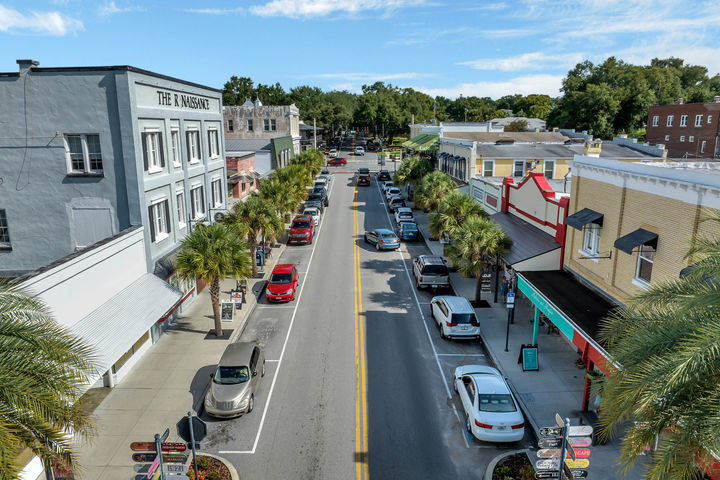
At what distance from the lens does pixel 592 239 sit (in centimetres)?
1952

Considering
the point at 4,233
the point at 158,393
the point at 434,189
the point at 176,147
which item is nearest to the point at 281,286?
the point at 176,147

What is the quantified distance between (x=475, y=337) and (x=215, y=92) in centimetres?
2165

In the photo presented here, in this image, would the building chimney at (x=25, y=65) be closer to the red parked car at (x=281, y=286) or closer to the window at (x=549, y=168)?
the red parked car at (x=281, y=286)

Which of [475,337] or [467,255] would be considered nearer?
[475,337]

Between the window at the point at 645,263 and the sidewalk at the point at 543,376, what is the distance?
4548 millimetres

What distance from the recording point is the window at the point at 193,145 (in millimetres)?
27594

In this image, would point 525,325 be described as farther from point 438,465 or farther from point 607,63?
point 607,63

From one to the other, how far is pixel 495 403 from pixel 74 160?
62.0 ft

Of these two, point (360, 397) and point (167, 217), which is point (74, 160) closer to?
point (167, 217)

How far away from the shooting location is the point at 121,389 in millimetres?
18141

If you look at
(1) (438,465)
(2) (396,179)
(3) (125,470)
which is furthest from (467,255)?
(2) (396,179)

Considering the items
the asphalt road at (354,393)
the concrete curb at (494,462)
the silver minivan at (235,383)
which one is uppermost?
the silver minivan at (235,383)

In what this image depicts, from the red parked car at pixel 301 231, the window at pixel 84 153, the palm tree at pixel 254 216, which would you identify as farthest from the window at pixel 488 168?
the window at pixel 84 153

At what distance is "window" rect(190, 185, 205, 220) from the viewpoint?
2823 centimetres
